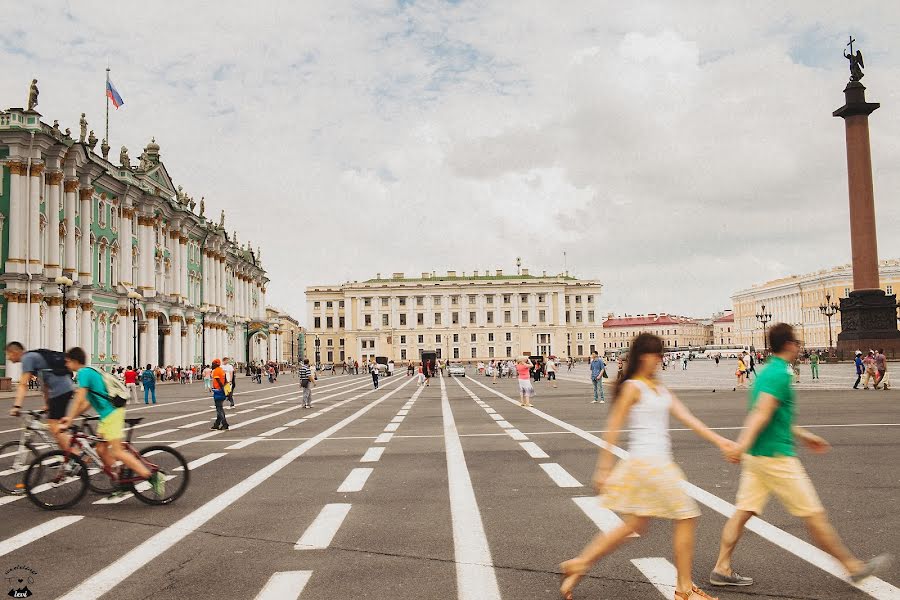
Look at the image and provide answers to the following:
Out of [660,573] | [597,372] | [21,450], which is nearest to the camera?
[660,573]

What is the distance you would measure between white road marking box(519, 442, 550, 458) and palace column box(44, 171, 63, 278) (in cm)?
3984

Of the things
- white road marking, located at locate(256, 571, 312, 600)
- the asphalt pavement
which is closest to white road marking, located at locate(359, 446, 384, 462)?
the asphalt pavement

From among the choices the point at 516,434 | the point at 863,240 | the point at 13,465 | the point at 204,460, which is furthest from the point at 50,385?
the point at 863,240

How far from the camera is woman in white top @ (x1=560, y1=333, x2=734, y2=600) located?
4789mm

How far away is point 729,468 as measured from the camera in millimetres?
10578

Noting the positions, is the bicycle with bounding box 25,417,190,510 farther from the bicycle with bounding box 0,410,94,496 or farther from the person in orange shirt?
the person in orange shirt

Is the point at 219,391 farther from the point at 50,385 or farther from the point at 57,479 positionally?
the point at 57,479

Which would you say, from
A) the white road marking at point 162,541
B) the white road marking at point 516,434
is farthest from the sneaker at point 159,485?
the white road marking at point 516,434

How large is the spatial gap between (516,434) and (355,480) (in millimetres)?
6322

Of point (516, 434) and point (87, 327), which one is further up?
point (87, 327)

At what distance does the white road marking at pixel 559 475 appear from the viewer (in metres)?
9.65

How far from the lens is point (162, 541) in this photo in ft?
22.7

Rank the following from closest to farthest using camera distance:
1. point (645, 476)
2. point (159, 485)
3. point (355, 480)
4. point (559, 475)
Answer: point (645, 476) → point (159, 485) → point (355, 480) → point (559, 475)

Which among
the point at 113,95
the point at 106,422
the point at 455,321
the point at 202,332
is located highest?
the point at 113,95
